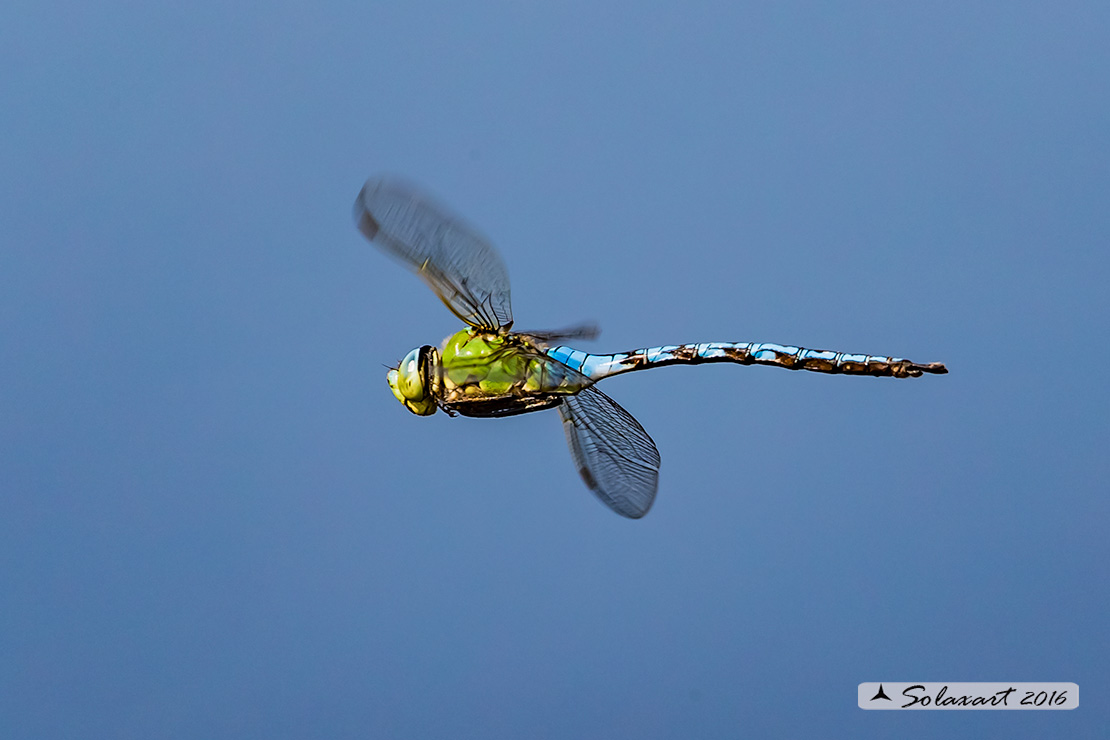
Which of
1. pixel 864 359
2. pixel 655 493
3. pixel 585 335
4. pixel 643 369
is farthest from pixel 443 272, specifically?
pixel 864 359

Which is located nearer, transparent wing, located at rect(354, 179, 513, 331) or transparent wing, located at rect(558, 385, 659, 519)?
transparent wing, located at rect(354, 179, 513, 331)

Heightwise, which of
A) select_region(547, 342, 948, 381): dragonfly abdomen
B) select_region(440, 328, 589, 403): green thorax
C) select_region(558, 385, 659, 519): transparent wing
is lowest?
select_region(558, 385, 659, 519): transparent wing

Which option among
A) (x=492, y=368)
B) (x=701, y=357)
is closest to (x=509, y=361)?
(x=492, y=368)

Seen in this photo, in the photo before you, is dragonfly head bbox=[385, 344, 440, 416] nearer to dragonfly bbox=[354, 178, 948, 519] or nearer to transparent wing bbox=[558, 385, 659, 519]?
dragonfly bbox=[354, 178, 948, 519]

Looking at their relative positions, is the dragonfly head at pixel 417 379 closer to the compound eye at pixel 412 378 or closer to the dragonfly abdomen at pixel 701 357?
the compound eye at pixel 412 378

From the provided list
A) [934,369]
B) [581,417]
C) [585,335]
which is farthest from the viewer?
[581,417]

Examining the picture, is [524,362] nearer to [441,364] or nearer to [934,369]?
[441,364]

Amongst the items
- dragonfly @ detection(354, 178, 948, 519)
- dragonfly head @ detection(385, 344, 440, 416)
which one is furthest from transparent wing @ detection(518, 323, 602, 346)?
dragonfly head @ detection(385, 344, 440, 416)

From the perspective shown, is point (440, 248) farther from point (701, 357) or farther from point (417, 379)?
point (701, 357)
